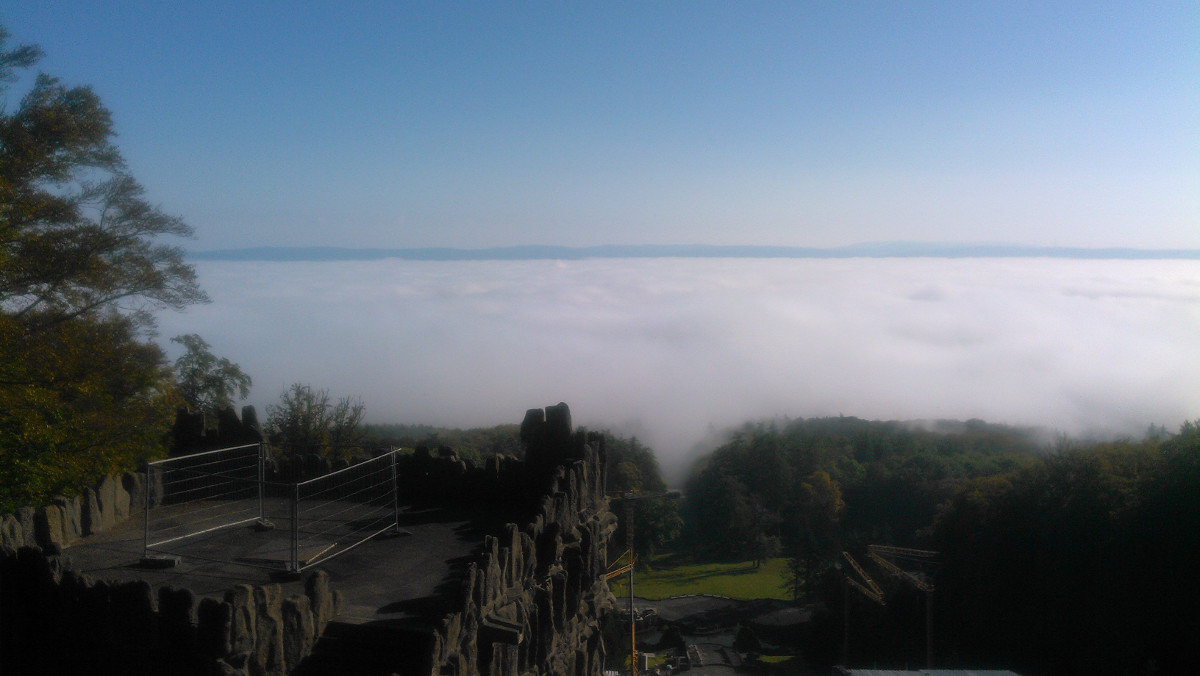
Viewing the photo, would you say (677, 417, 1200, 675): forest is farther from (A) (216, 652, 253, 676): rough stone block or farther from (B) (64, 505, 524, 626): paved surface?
(A) (216, 652, 253, 676): rough stone block

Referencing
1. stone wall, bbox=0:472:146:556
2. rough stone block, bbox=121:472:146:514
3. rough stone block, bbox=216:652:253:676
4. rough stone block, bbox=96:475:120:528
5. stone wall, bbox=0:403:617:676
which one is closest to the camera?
rough stone block, bbox=216:652:253:676

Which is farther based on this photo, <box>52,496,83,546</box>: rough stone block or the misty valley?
the misty valley

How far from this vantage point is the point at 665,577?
157ft

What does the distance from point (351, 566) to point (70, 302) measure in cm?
1631

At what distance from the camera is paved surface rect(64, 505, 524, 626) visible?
368 inches

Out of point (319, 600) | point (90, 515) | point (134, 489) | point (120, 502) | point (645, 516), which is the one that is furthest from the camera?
point (645, 516)

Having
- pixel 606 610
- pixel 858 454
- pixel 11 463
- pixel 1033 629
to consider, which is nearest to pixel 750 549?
pixel 858 454

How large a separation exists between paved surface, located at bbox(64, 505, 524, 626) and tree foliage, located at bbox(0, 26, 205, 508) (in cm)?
576

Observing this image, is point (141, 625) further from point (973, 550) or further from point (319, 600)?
point (973, 550)

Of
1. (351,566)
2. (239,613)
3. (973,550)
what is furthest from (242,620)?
(973,550)

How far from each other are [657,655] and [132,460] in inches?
925

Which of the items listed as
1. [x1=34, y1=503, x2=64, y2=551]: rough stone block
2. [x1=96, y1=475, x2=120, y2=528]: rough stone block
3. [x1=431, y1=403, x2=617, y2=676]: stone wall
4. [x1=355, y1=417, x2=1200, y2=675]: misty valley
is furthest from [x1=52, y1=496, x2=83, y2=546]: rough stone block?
[x1=355, y1=417, x2=1200, y2=675]: misty valley

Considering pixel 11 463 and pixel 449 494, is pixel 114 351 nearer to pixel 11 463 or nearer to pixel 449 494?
pixel 11 463

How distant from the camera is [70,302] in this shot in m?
21.9
